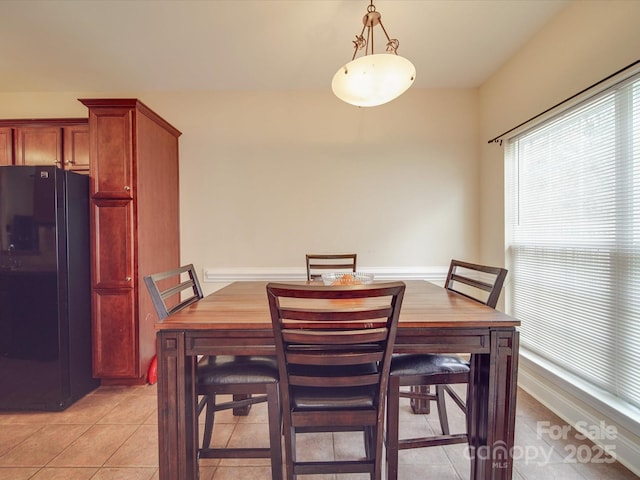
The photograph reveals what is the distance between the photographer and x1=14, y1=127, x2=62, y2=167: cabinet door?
2373 mm

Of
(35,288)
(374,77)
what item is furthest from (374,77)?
(35,288)

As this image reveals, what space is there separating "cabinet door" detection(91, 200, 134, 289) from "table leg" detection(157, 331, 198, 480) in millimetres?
1304

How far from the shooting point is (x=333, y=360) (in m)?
0.94

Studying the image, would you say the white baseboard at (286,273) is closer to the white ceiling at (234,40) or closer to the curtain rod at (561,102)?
the curtain rod at (561,102)

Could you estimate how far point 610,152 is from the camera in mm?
1517

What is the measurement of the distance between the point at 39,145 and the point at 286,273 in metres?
2.37

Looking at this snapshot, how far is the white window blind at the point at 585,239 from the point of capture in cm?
143

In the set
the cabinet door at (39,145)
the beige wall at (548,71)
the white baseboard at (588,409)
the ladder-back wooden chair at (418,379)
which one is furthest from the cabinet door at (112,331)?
the beige wall at (548,71)

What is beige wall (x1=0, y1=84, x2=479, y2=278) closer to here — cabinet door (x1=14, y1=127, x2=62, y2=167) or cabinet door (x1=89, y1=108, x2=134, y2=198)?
cabinet door (x1=89, y1=108, x2=134, y2=198)

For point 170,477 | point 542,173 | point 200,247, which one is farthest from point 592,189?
point 200,247

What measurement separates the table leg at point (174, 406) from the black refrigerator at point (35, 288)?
1363mm

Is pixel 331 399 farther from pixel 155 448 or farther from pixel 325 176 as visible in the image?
pixel 325 176

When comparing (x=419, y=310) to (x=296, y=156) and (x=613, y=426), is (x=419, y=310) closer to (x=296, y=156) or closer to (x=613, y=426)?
(x=613, y=426)

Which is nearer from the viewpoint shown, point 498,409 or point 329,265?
point 498,409
